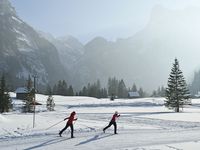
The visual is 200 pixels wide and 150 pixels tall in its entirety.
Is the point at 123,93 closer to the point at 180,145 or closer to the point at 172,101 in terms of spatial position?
the point at 172,101

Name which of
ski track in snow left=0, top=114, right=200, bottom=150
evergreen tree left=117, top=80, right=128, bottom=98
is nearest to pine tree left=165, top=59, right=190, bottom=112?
ski track in snow left=0, top=114, right=200, bottom=150

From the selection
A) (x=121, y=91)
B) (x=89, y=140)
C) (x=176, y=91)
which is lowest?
(x=89, y=140)

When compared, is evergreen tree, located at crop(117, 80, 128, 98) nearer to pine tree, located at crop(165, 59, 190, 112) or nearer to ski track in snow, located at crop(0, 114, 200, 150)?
pine tree, located at crop(165, 59, 190, 112)

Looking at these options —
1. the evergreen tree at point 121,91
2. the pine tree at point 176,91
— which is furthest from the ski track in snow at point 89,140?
the evergreen tree at point 121,91

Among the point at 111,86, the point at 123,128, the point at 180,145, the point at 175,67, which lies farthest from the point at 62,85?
the point at 180,145

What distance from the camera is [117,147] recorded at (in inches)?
906

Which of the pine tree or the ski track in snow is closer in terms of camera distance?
the ski track in snow

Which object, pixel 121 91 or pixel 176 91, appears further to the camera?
pixel 121 91

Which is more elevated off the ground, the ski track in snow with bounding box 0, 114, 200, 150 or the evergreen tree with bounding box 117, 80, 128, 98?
the evergreen tree with bounding box 117, 80, 128, 98

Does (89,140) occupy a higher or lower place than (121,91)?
lower

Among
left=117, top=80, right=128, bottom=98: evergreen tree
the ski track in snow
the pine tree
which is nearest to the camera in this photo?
the ski track in snow

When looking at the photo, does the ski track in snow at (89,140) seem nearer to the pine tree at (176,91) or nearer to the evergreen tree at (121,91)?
the pine tree at (176,91)

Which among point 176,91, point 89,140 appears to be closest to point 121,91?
point 176,91

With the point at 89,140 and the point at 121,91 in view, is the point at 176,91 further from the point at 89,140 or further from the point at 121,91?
the point at 121,91
